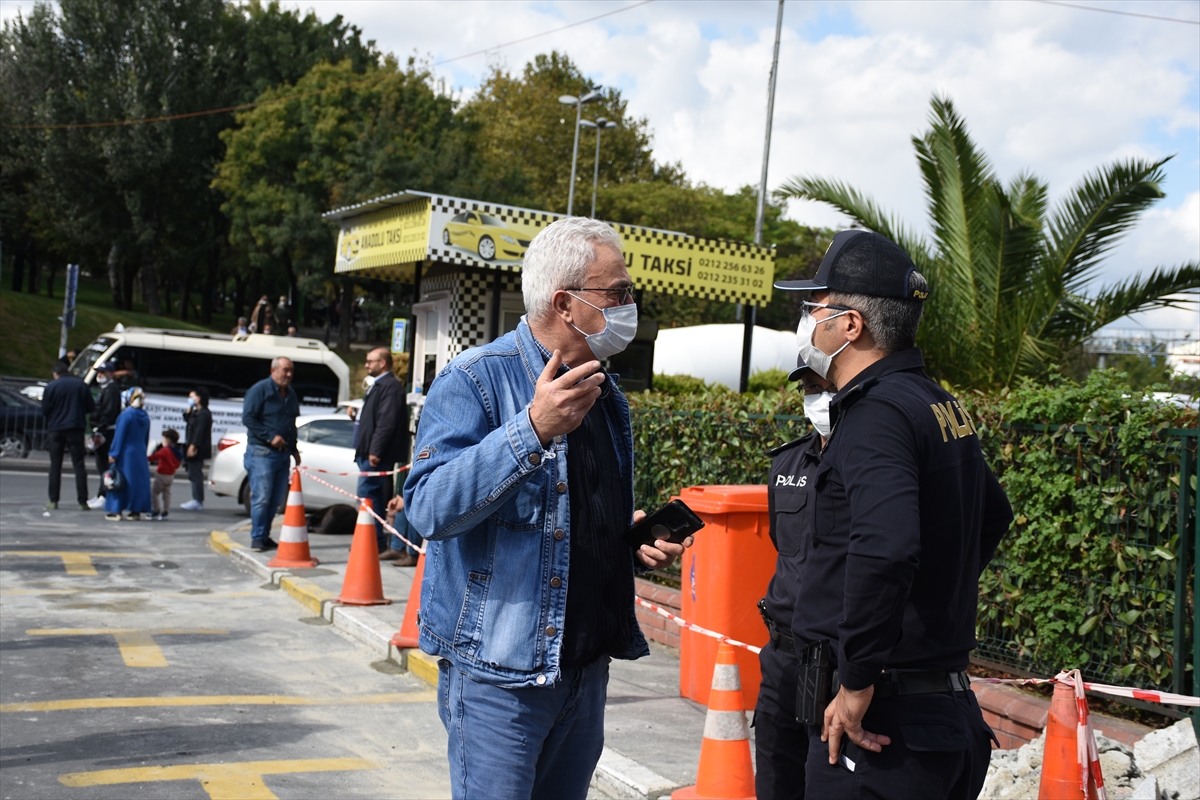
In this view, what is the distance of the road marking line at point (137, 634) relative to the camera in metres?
7.04

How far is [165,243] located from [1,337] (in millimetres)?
12153

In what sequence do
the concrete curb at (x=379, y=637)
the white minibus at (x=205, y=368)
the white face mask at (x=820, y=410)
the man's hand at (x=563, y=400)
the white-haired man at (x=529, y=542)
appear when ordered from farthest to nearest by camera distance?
the white minibus at (x=205, y=368) → the concrete curb at (x=379, y=637) → the white face mask at (x=820, y=410) → the white-haired man at (x=529, y=542) → the man's hand at (x=563, y=400)

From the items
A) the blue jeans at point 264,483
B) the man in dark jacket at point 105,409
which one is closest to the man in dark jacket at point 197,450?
the man in dark jacket at point 105,409

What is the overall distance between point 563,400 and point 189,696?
4829 mm

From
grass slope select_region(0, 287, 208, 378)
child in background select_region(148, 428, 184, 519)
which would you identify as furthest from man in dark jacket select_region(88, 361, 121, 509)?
grass slope select_region(0, 287, 208, 378)

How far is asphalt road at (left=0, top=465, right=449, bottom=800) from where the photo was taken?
16.3 feet

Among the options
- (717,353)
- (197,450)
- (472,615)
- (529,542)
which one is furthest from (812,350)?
(717,353)

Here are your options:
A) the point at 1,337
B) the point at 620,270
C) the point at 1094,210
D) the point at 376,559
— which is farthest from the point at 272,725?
the point at 1,337

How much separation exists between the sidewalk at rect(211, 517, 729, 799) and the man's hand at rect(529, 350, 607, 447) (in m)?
2.95

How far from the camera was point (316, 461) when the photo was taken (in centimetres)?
1500

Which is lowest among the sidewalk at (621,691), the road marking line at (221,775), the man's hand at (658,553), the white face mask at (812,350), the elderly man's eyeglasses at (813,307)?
the road marking line at (221,775)

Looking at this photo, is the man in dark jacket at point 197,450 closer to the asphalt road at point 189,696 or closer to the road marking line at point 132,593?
the asphalt road at point 189,696

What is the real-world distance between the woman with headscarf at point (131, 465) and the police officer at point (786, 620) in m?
12.2

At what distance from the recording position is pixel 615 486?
113 inches
